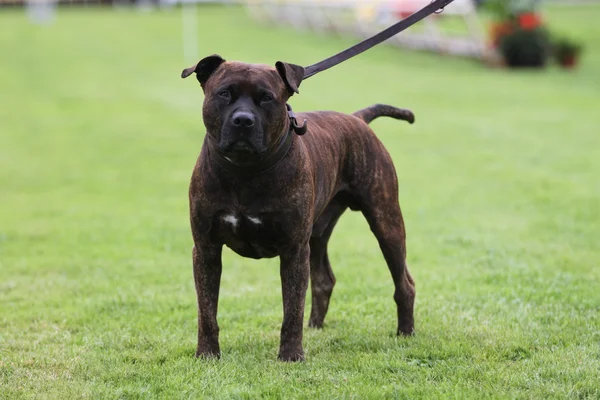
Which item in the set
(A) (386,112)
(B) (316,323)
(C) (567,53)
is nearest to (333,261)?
(B) (316,323)

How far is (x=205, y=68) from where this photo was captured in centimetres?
536

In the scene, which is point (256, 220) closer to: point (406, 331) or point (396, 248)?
point (396, 248)

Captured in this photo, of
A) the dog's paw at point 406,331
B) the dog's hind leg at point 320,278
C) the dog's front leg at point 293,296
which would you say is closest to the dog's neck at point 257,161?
the dog's front leg at point 293,296

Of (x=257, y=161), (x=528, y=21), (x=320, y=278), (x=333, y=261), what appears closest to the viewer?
(x=257, y=161)

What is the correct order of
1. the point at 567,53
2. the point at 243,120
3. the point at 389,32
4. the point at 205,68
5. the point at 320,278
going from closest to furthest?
the point at 243,120, the point at 205,68, the point at 389,32, the point at 320,278, the point at 567,53

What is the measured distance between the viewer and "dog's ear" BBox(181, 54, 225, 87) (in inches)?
208

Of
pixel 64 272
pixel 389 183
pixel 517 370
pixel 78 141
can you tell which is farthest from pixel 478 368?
pixel 78 141

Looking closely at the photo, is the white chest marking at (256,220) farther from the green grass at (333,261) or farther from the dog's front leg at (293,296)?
the green grass at (333,261)

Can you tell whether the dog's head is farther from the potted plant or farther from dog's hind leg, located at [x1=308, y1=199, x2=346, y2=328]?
the potted plant

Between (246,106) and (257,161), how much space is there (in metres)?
0.37

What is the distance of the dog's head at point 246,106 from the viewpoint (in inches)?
197

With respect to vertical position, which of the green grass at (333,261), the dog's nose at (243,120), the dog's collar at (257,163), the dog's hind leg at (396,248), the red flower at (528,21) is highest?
the dog's nose at (243,120)

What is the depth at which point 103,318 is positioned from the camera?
Result: 732cm

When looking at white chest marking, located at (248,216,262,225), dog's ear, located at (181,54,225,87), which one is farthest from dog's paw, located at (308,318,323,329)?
dog's ear, located at (181,54,225,87)
